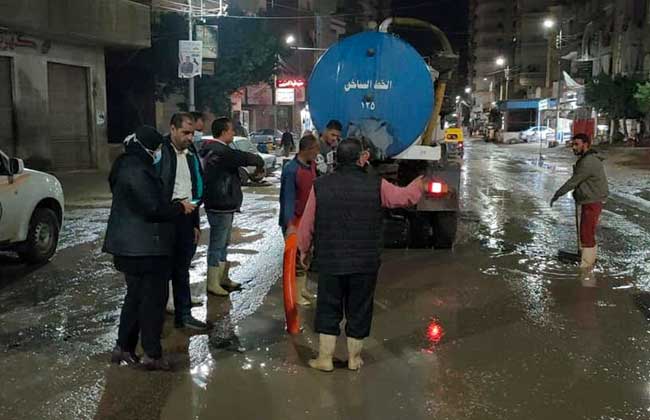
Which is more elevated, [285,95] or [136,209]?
[285,95]

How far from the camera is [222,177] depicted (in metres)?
6.53

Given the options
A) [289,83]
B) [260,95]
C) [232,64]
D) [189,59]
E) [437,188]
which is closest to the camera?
[437,188]

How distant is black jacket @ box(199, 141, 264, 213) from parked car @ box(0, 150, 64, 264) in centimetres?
276

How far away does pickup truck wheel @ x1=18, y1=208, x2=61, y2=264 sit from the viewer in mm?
8359

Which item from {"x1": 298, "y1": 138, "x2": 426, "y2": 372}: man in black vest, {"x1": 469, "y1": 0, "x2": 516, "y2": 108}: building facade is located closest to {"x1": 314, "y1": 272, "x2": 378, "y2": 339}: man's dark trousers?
{"x1": 298, "y1": 138, "x2": 426, "y2": 372}: man in black vest

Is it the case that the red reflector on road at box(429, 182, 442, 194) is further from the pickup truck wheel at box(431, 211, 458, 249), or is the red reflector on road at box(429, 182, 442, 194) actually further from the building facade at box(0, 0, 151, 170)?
the building facade at box(0, 0, 151, 170)

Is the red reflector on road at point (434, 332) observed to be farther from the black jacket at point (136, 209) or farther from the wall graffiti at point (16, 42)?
the wall graffiti at point (16, 42)

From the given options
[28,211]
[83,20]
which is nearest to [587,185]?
[28,211]

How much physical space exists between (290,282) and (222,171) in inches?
57.4

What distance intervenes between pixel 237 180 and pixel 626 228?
813 cm

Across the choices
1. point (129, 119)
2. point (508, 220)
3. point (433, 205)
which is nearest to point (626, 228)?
point (508, 220)

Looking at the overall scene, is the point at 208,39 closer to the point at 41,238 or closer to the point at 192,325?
the point at 41,238

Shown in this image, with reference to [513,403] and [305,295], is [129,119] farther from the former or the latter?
[513,403]

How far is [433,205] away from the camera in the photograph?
8.86 m
